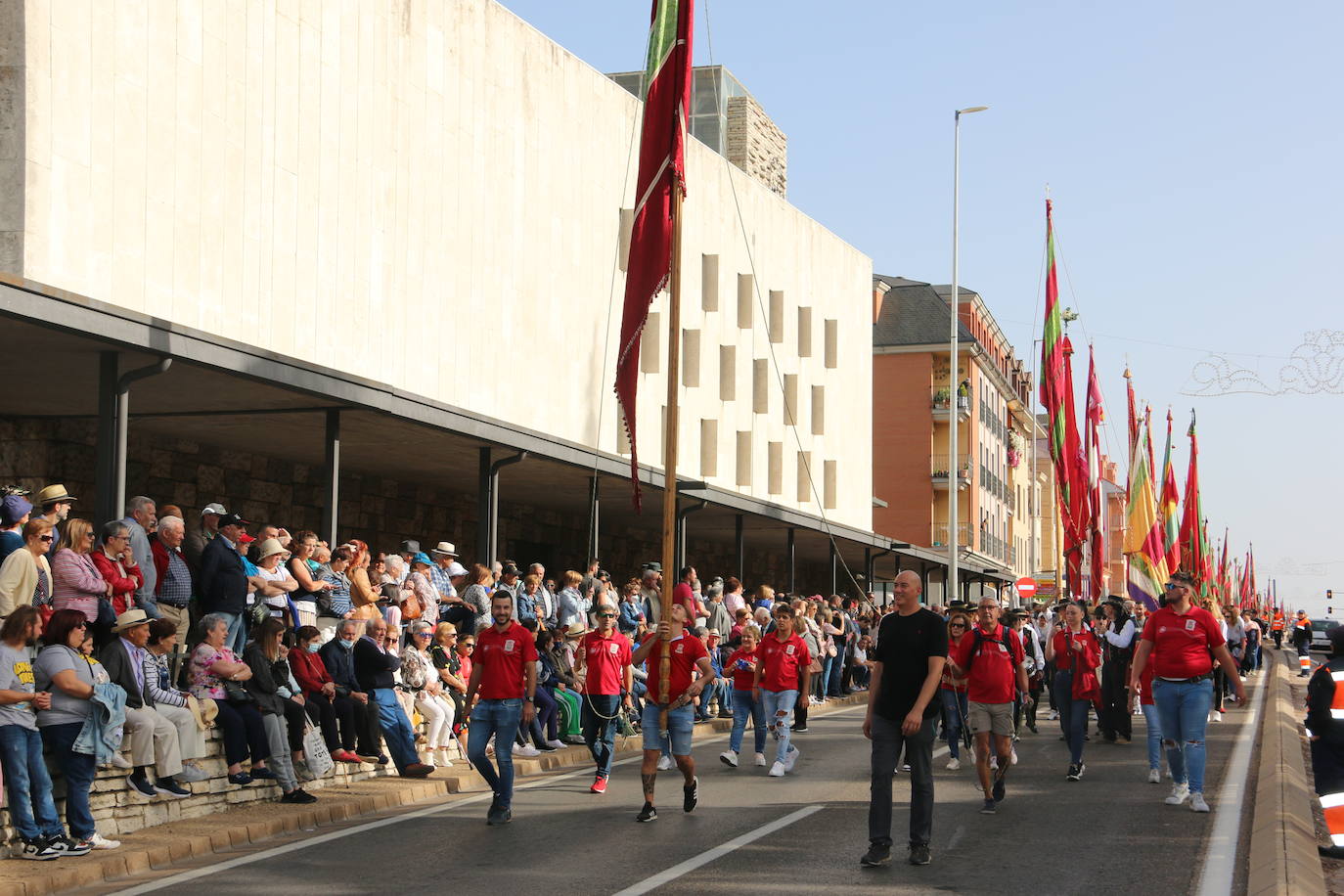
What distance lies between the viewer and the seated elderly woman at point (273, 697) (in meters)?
12.8

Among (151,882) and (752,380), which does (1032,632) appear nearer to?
(151,882)

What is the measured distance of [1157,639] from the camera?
1317 centimetres

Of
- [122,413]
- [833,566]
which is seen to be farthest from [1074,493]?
[122,413]

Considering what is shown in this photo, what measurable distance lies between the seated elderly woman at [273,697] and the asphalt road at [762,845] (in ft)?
3.65

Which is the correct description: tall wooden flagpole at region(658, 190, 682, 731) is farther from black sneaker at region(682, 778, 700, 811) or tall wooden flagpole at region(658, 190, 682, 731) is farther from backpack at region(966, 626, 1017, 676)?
backpack at region(966, 626, 1017, 676)

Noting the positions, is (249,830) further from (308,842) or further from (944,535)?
(944,535)

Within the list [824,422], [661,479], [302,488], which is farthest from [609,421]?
[824,422]

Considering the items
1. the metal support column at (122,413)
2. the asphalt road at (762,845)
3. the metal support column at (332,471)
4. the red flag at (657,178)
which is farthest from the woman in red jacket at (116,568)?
the metal support column at (332,471)

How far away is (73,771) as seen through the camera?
409 inches

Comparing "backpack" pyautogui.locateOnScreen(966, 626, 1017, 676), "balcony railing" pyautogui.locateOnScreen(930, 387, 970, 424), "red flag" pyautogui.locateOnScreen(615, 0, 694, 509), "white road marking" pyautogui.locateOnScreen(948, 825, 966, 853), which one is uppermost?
"balcony railing" pyautogui.locateOnScreen(930, 387, 970, 424)

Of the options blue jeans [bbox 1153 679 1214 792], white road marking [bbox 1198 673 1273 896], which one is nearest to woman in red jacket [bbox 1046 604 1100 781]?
white road marking [bbox 1198 673 1273 896]

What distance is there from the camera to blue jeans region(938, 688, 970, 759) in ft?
54.9

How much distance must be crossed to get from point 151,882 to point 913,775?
5.02 meters

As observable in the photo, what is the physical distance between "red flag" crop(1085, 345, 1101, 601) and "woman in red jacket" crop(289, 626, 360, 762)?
916 inches
